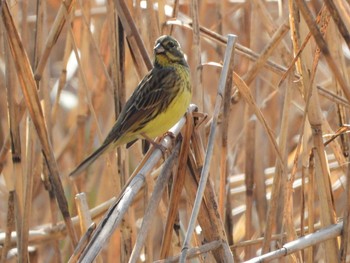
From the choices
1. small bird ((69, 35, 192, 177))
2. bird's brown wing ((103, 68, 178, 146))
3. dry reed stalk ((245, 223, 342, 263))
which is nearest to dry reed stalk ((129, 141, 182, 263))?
dry reed stalk ((245, 223, 342, 263))

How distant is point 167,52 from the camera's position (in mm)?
3297

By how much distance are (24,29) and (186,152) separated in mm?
1303

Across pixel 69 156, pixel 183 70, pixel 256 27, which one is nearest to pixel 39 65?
pixel 183 70

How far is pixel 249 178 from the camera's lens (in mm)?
3725

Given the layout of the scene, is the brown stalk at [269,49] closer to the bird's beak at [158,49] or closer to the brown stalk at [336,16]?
the bird's beak at [158,49]

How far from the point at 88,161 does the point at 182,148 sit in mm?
521

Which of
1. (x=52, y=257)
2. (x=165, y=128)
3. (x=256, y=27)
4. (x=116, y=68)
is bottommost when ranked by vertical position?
(x=52, y=257)

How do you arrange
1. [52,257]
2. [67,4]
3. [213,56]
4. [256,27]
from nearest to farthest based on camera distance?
[67,4] → [256,27] → [52,257] → [213,56]

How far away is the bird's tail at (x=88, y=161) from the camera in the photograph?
9.11ft

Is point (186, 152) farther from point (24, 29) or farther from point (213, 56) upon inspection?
point (213, 56)

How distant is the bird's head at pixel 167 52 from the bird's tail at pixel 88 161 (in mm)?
487

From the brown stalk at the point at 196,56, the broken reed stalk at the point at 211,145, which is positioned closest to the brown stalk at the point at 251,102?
the broken reed stalk at the point at 211,145

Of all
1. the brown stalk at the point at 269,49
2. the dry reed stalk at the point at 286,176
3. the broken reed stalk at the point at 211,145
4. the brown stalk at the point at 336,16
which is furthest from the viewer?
the brown stalk at the point at 269,49

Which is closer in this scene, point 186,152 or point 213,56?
point 186,152
